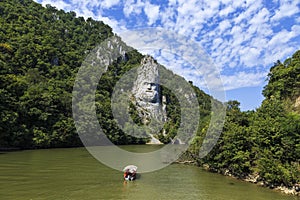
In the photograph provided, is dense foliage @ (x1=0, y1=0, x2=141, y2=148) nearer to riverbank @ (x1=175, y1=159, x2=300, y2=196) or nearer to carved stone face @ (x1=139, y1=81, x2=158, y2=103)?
carved stone face @ (x1=139, y1=81, x2=158, y2=103)

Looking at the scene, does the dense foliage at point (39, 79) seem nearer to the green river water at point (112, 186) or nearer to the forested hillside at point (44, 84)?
the forested hillside at point (44, 84)

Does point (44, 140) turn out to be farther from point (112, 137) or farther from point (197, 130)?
point (197, 130)

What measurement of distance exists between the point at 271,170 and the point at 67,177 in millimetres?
12298

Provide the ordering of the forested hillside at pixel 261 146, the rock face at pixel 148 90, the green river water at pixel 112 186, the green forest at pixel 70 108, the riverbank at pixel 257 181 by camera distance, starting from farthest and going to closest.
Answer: the rock face at pixel 148 90 < the green forest at pixel 70 108 < the forested hillside at pixel 261 146 < the riverbank at pixel 257 181 < the green river water at pixel 112 186

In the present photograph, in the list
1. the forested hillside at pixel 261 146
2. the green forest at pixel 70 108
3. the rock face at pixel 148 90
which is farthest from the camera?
the rock face at pixel 148 90

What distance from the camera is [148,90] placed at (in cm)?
7862

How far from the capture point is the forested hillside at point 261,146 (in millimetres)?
15516

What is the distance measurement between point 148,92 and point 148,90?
2.02 ft

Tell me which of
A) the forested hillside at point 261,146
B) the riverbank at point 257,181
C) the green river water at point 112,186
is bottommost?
the green river water at point 112,186

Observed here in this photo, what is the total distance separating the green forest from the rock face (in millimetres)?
4286

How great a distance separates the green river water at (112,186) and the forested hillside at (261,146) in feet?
3.10

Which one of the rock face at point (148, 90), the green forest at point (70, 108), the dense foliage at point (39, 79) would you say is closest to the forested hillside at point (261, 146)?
the green forest at point (70, 108)

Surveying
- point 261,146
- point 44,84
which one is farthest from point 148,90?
point 261,146

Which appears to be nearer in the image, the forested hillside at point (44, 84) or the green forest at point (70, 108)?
the green forest at point (70, 108)
